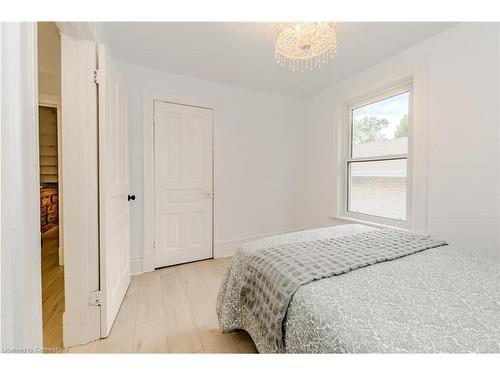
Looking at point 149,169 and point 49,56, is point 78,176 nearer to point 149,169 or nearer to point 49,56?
point 149,169

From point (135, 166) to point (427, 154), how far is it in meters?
2.95

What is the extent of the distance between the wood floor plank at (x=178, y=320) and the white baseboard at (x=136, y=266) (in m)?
0.33

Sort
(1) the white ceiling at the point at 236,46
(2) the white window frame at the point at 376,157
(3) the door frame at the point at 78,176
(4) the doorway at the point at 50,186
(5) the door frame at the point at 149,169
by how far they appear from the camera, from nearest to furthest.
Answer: (3) the door frame at the point at 78,176
(4) the doorway at the point at 50,186
(1) the white ceiling at the point at 236,46
(2) the white window frame at the point at 376,157
(5) the door frame at the point at 149,169

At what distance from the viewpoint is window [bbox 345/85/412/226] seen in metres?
2.25

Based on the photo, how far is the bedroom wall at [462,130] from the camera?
5.17 ft

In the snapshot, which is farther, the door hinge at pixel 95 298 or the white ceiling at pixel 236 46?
the white ceiling at pixel 236 46

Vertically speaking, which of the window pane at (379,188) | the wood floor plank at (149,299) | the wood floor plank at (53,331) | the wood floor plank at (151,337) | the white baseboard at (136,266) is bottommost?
the wood floor plank at (151,337)

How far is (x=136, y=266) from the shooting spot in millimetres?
2369

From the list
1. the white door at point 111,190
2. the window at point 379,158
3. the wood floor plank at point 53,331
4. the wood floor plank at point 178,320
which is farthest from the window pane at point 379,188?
the wood floor plank at point 53,331

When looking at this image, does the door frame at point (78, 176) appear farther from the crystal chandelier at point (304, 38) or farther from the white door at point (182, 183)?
the crystal chandelier at point (304, 38)

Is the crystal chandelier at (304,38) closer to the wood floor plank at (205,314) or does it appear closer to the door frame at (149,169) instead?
the door frame at (149,169)

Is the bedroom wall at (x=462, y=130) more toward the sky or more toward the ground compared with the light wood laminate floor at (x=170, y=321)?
more toward the sky

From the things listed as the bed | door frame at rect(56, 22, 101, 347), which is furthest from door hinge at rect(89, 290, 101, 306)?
the bed

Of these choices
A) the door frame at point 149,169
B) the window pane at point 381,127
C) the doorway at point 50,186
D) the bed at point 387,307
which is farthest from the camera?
the door frame at point 149,169
